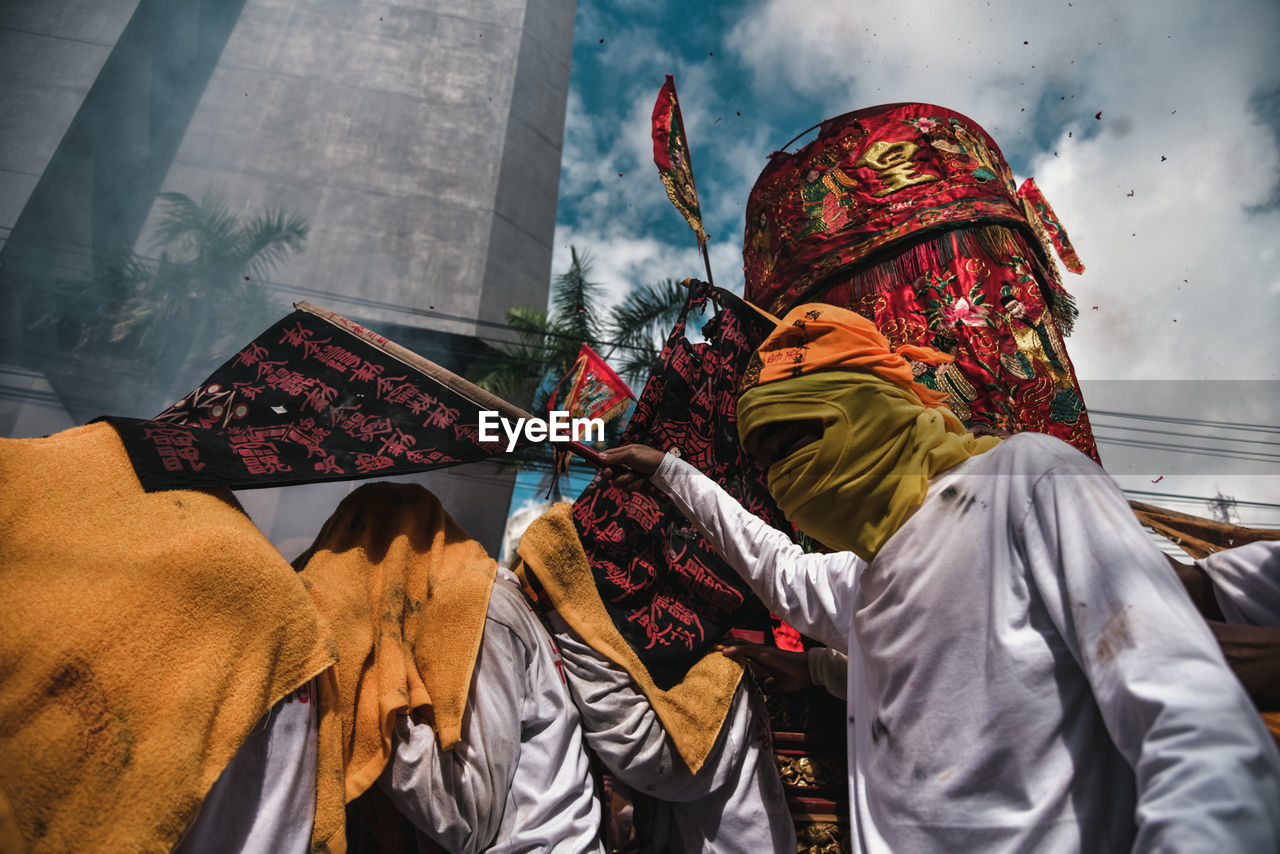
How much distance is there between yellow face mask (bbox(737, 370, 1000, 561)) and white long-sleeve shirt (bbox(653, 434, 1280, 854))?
5 cm

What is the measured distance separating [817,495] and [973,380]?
5.65ft

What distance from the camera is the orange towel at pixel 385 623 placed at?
1.62 meters

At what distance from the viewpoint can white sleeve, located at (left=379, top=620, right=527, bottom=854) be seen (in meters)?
1.68

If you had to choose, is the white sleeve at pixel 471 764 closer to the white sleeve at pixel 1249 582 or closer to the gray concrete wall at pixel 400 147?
the white sleeve at pixel 1249 582

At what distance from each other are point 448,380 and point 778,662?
4.91ft

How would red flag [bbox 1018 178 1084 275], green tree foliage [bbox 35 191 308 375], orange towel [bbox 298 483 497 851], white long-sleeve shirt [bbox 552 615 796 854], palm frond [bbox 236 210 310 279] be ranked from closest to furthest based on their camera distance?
orange towel [bbox 298 483 497 851], white long-sleeve shirt [bbox 552 615 796 854], red flag [bbox 1018 178 1084 275], green tree foliage [bbox 35 191 308 375], palm frond [bbox 236 210 310 279]

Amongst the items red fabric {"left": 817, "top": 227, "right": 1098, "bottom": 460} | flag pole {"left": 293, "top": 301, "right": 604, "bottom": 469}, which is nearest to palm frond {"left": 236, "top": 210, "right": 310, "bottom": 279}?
flag pole {"left": 293, "top": 301, "right": 604, "bottom": 469}

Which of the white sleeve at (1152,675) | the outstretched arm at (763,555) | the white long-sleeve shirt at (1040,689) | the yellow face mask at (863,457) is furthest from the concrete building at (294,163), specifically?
the white sleeve at (1152,675)

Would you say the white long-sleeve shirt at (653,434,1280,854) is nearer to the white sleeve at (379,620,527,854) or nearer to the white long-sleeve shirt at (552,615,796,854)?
the white long-sleeve shirt at (552,615,796,854)

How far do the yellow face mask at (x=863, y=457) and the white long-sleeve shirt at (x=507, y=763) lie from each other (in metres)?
0.96

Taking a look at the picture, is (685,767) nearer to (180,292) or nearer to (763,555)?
(763,555)

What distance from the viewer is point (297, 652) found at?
1.54 m

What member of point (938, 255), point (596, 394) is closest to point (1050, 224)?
point (938, 255)

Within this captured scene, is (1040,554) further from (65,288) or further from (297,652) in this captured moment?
(65,288)
